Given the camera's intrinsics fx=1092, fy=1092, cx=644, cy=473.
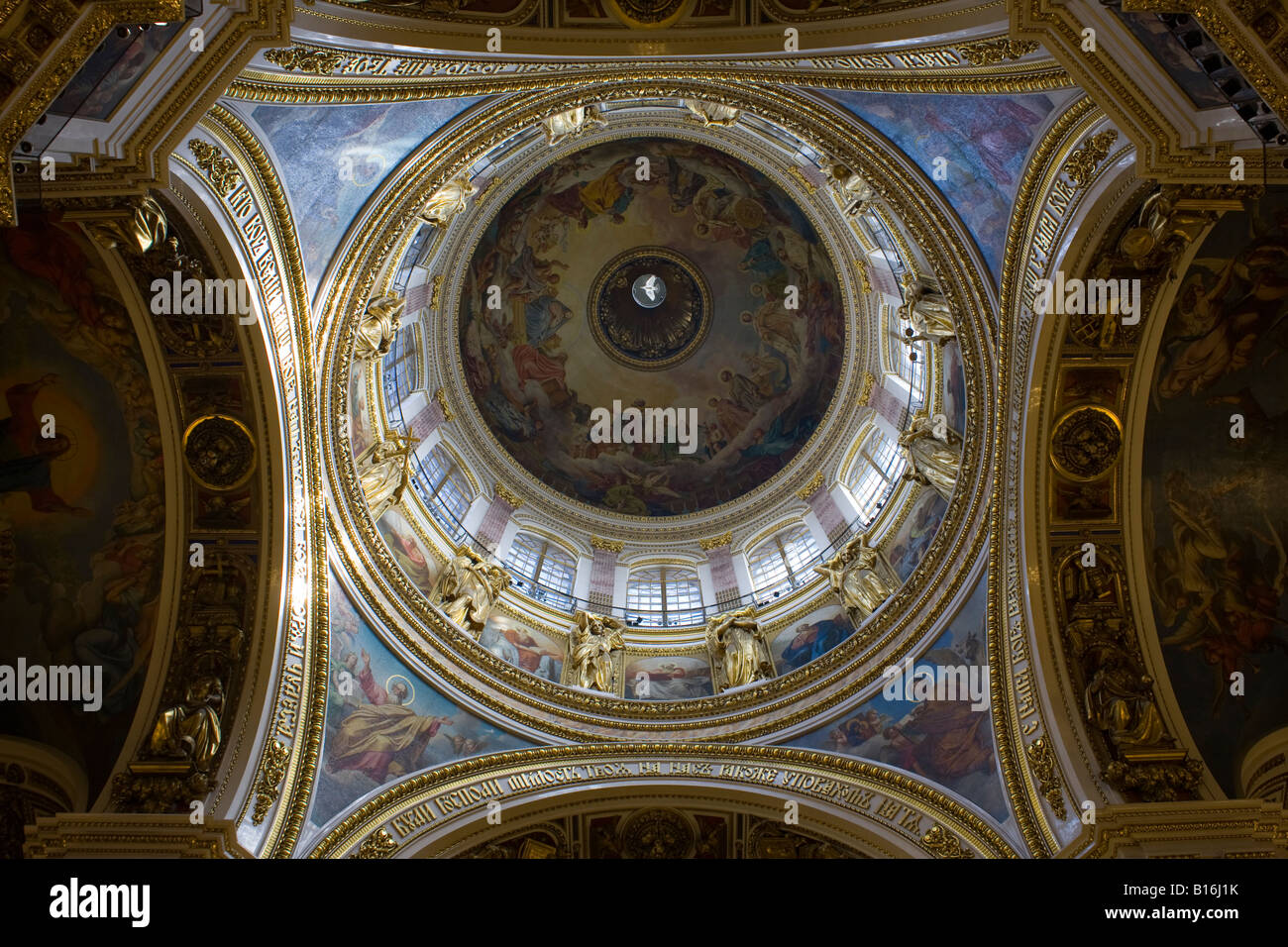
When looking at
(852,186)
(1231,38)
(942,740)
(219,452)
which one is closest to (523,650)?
(219,452)

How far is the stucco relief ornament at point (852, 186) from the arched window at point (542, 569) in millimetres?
9853

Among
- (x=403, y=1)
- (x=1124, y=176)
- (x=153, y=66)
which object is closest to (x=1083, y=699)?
(x=1124, y=176)

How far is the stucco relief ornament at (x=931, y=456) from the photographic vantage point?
18656 millimetres

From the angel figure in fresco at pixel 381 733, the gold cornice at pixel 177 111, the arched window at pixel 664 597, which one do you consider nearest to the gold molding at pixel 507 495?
the arched window at pixel 664 597

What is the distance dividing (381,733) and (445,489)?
7456mm

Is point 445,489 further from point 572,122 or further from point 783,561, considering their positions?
point 572,122

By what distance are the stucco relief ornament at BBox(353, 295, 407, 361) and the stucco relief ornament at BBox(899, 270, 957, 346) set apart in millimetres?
8940

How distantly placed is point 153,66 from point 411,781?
11.1m

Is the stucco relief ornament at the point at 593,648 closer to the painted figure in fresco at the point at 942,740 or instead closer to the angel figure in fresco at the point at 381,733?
the angel figure in fresco at the point at 381,733

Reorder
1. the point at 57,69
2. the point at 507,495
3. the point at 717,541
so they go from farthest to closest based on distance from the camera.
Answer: the point at 507,495
the point at 717,541
the point at 57,69

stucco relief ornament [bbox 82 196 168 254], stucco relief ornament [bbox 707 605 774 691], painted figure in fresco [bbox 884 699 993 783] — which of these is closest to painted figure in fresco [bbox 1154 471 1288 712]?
painted figure in fresco [bbox 884 699 993 783]

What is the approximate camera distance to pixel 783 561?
23.9 meters

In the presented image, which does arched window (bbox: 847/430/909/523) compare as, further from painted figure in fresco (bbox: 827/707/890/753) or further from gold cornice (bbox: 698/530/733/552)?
painted figure in fresco (bbox: 827/707/890/753)

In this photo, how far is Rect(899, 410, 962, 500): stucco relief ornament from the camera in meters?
18.7
